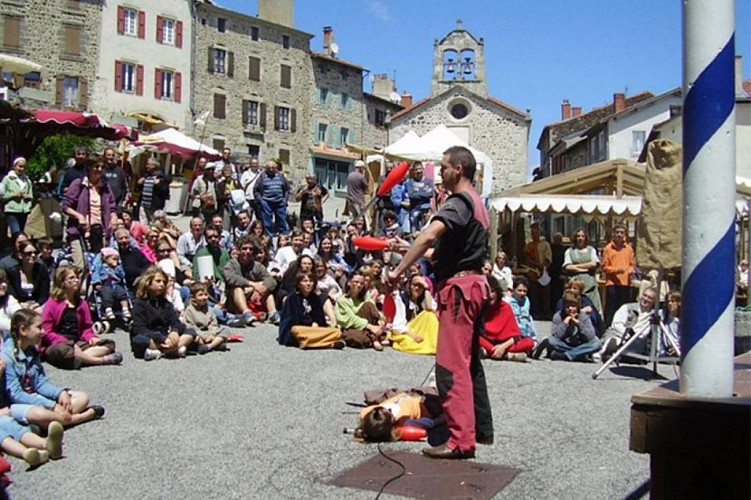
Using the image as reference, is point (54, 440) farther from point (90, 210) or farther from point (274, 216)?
point (274, 216)

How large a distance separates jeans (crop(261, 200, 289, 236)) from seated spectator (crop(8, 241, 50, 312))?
6.13 metres

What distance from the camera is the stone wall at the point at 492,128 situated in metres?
54.8

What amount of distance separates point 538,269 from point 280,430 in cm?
1013

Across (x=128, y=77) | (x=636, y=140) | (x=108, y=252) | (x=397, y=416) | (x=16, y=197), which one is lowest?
(x=397, y=416)

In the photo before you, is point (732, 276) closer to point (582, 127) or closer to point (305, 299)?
point (305, 299)

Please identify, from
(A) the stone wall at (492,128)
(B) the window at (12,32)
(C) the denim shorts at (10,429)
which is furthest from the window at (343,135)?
(C) the denim shorts at (10,429)

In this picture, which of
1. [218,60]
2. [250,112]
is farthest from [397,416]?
[250,112]

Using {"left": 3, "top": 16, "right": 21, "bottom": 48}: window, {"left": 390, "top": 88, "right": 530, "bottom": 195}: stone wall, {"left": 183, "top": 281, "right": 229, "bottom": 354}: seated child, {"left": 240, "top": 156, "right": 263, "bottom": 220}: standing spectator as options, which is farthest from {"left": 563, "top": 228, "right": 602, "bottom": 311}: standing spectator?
{"left": 390, "top": 88, "right": 530, "bottom": 195}: stone wall

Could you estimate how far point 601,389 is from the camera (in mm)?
8133

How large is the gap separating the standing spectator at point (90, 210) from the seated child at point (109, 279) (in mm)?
393

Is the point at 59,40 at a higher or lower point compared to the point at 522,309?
higher

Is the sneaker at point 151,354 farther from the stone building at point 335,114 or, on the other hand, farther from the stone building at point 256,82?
the stone building at point 335,114

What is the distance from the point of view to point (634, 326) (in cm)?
969

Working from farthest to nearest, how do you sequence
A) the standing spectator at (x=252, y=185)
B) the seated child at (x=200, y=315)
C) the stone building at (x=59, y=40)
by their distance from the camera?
the stone building at (x=59, y=40) → the standing spectator at (x=252, y=185) → the seated child at (x=200, y=315)
